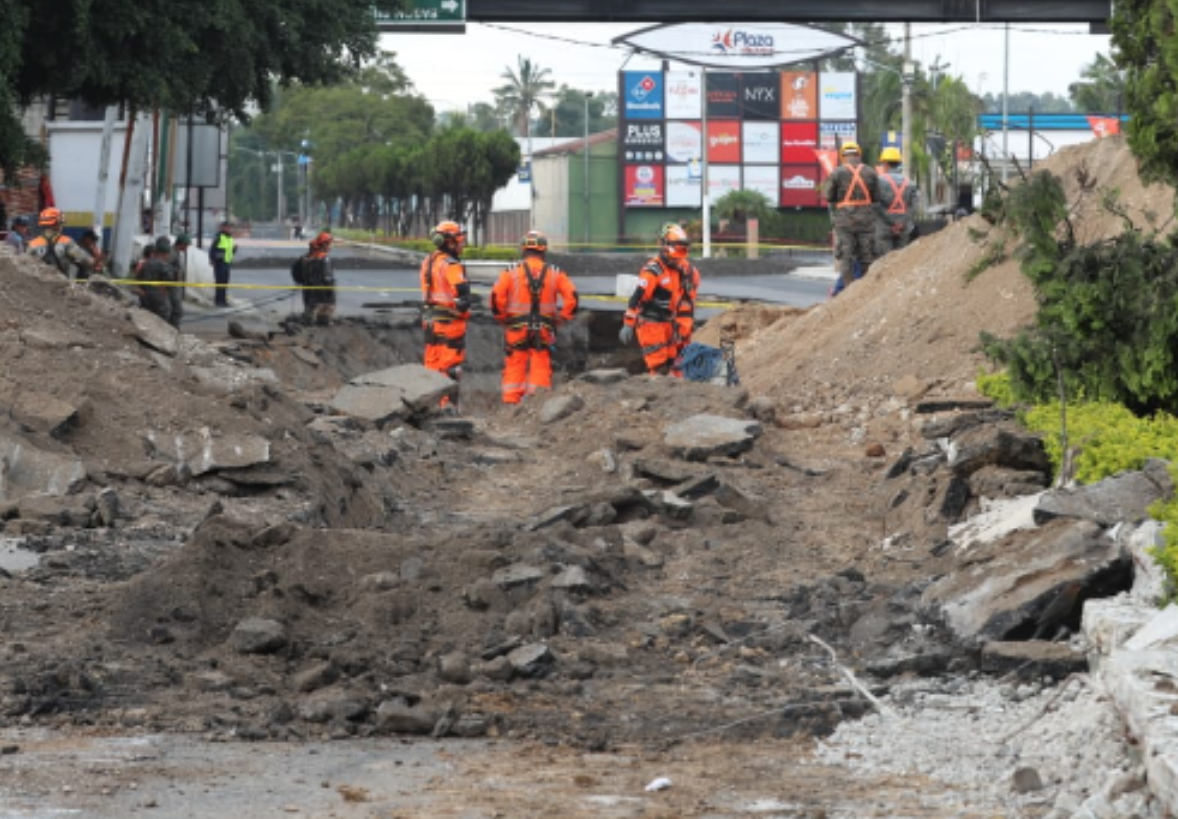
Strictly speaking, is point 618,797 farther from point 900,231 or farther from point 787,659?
point 900,231

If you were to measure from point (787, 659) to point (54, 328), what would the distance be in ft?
25.7

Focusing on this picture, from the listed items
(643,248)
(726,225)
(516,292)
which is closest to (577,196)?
(726,225)

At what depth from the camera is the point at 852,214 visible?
23938mm

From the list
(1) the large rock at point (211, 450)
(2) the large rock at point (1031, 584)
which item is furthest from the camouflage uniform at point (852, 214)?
(2) the large rock at point (1031, 584)

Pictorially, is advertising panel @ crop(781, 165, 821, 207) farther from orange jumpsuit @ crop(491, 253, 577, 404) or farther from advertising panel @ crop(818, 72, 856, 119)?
orange jumpsuit @ crop(491, 253, 577, 404)

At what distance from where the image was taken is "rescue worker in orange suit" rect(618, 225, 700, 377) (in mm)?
19328

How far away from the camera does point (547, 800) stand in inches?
267

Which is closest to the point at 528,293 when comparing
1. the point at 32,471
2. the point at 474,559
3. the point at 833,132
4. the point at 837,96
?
the point at 32,471

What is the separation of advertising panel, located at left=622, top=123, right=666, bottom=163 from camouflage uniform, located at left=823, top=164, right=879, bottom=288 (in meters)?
70.1

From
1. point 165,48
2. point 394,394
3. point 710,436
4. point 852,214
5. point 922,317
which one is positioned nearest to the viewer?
point 710,436

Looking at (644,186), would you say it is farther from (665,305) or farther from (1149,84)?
(1149,84)

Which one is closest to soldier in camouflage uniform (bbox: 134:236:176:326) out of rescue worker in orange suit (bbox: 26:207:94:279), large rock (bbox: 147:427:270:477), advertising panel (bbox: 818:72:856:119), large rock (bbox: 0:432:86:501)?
rescue worker in orange suit (bbox: 26:207:94:279)

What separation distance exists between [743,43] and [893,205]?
23112 millimetres

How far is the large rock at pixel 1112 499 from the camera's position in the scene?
9.41m
